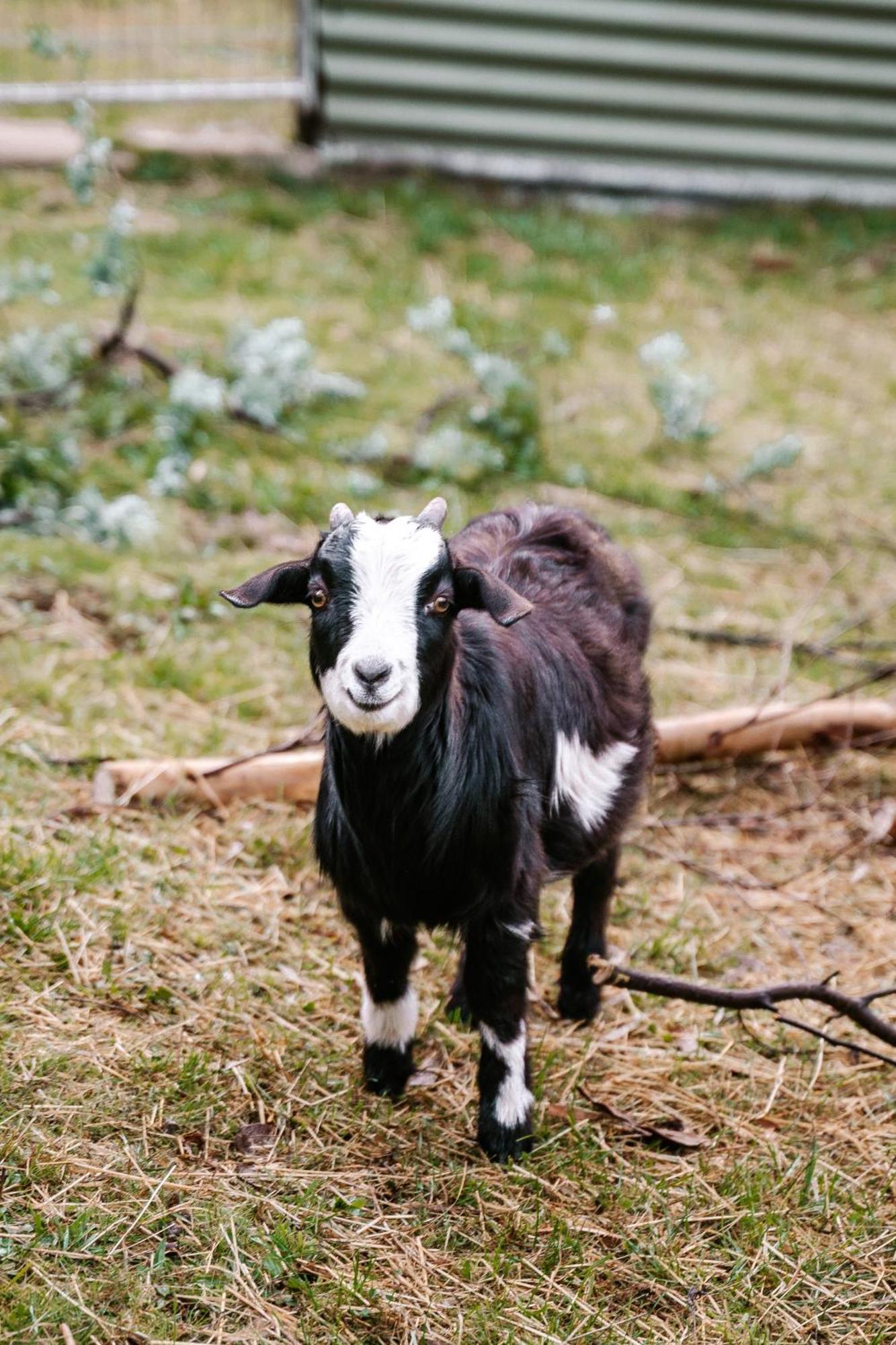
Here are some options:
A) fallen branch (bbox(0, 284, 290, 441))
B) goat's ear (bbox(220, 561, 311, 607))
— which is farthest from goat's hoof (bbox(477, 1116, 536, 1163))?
fallen branch (bbox(0, 284, 290, 441))

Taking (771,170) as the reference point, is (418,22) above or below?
above

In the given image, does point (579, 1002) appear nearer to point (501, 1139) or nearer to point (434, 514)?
point (501, 1139)

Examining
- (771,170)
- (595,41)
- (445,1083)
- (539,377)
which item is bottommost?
(445,1083)

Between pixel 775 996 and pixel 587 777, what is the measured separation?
68cm

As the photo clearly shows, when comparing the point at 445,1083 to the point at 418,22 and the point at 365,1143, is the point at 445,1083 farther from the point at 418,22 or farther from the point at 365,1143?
the point at 418,22

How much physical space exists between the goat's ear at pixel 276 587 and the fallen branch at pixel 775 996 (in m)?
1.15

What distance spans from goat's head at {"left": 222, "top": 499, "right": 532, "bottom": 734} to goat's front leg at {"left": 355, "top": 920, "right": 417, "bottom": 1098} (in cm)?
64

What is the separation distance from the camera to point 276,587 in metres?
2.94

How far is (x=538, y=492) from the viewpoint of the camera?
245 inches

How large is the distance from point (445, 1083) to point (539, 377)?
4.58 metres

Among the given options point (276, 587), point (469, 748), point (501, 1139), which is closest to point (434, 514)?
point (276, 587)

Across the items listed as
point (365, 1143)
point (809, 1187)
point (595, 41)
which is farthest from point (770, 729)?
point (595, 41)

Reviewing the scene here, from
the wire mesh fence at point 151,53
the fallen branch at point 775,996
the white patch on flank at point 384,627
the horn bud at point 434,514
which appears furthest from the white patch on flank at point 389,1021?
the wire mesh fence at point 151,53

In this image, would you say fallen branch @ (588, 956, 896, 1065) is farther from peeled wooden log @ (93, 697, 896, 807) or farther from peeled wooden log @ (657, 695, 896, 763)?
peeled wooden log @ (657, 695, 896, 763)
